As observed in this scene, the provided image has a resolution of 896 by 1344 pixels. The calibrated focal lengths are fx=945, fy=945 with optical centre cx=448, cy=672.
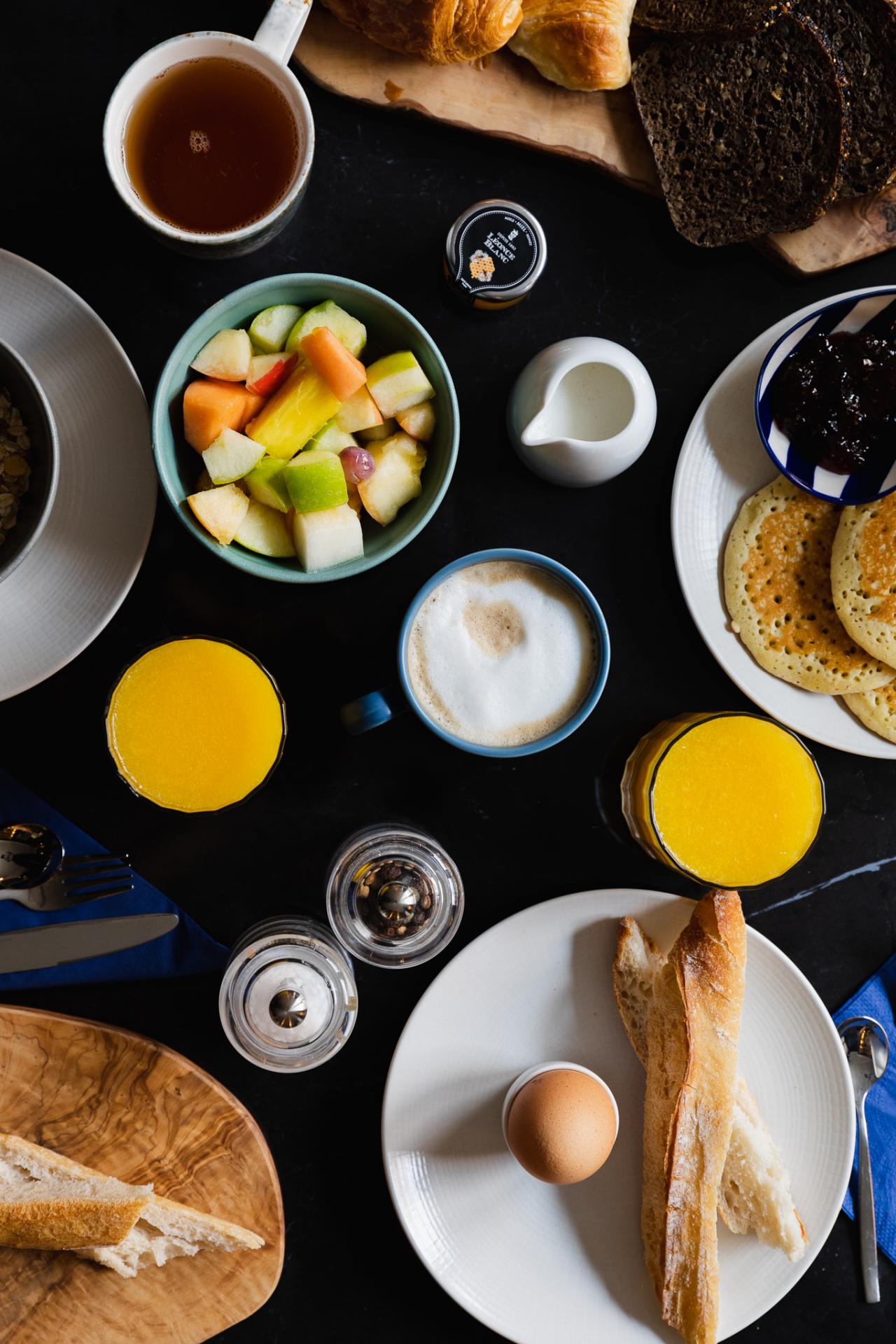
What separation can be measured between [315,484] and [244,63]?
2.00 ft

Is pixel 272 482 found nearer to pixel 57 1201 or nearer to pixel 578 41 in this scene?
pixel 578 41

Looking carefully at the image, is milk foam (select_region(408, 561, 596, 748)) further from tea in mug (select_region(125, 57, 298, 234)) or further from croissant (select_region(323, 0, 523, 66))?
croissant (select_region(323, 0, 523, 66))

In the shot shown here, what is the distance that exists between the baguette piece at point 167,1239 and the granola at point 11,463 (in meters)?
1.07

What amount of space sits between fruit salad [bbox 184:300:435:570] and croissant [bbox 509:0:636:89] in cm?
51

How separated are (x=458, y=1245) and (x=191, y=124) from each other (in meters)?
1.82

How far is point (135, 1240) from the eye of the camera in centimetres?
151

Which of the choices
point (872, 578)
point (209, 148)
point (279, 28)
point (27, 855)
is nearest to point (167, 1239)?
point (27, 855)

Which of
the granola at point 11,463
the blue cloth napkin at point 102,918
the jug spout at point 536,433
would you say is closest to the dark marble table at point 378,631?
the blue cloth napkin at point 102,918

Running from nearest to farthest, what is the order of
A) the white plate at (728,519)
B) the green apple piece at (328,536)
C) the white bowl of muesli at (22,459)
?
1. the white bowl of muesli at (22,459)
2. the green apple piece at (328,536)
3. the white plate at (728,519)

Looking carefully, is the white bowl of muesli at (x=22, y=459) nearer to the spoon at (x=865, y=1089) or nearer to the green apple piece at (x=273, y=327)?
the green apple piece at (x=273, y=327)

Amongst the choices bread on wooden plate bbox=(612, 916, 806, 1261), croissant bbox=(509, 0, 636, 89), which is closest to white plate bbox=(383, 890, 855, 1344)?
bread on wooden plate bbox=(612, 916, 806, 1261)

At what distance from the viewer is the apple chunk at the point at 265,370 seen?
1.40 meters

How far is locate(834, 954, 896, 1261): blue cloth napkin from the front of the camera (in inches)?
65.4

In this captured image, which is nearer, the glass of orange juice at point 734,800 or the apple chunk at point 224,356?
the apple chunk at point 224,356
